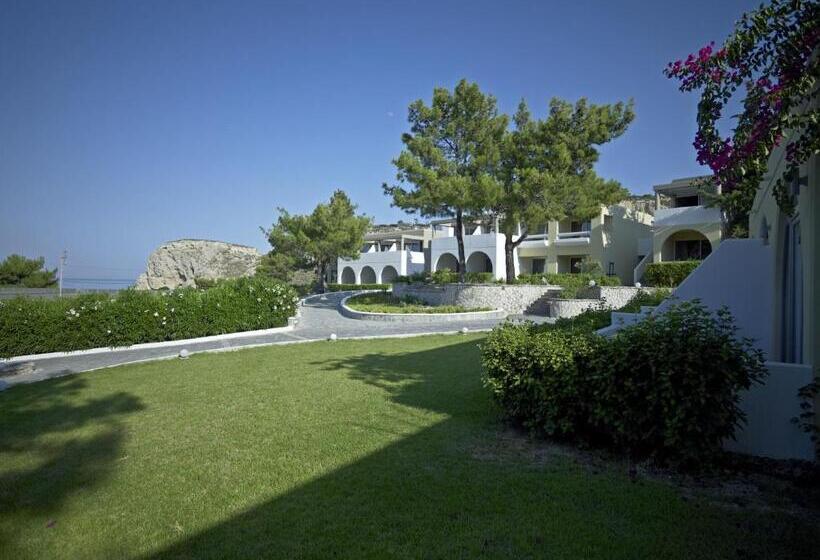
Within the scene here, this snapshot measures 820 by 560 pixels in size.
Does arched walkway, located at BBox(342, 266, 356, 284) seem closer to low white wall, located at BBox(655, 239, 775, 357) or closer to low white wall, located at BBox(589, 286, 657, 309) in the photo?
low white wall, located at BBox(589, 286, 657, 309)

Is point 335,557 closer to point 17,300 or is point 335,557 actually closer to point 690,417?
point 690,417

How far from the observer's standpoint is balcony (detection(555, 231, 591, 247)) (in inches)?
1157

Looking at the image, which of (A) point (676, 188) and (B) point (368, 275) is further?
(B) point (368, 275)

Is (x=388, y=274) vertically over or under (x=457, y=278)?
over

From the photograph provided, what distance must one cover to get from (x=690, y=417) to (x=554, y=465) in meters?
1.32

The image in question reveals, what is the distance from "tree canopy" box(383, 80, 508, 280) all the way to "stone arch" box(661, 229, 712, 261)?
11128mm

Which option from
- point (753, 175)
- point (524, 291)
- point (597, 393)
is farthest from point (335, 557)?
point (524, 291)

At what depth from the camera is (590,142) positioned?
23234mm

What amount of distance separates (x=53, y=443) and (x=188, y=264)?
50.2 meters

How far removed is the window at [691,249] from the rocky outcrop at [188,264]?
4087 centimetres

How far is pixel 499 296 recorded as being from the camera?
935 inches

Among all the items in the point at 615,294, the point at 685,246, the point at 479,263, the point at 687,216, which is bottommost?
the point at 615,294

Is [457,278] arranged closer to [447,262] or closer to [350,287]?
[447,262]

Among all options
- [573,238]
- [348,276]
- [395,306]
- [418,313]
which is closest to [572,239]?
[573,238]
